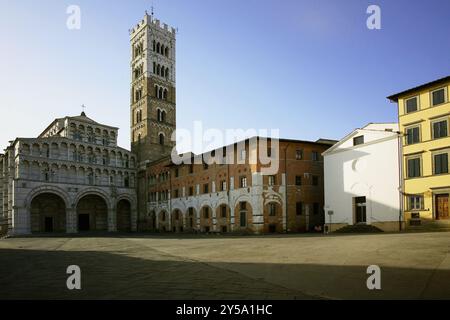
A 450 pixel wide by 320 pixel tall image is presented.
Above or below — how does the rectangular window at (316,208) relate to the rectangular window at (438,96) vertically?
below

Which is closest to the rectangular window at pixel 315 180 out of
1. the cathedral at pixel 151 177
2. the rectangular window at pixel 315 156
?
the cathedral at pixel 151 177

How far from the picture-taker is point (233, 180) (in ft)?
131

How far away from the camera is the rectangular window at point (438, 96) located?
90.2 ft

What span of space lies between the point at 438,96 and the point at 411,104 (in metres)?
2.29

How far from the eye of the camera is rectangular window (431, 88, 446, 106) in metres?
27.5

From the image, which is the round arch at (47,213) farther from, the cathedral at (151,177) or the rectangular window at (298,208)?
the rectangular window at (298,208)

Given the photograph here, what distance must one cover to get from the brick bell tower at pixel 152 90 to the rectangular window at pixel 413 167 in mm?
41552

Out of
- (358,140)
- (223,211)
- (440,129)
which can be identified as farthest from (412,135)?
(223,211)

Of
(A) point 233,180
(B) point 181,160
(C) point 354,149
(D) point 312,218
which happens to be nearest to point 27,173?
(B) point 181,160

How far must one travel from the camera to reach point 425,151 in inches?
1110

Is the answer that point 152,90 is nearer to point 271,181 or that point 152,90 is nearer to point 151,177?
point 151,177

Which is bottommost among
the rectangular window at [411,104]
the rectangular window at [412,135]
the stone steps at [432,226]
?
the stone steps at [432,226]
